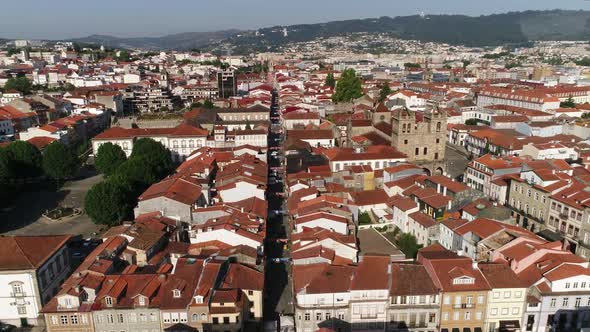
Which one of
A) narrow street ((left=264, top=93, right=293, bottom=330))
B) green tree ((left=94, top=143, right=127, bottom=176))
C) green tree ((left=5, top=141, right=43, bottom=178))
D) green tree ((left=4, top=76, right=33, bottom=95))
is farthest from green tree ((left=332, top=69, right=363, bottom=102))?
green tree ((left=4, top=76, right=33, bottom=95))

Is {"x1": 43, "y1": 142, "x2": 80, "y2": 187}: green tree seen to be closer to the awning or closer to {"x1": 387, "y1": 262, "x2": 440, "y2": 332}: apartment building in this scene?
{"x1": 387, "y1": 262, "x2": 440, "y2": 332}: apartment building

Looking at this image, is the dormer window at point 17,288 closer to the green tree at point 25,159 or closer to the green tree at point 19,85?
the green tree at point 25,159

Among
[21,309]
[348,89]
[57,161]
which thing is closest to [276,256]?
[21,309]

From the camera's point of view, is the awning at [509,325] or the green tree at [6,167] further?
the green tree at [6,167]

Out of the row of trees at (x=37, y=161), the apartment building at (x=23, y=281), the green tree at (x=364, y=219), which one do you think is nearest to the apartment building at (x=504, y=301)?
the green tree at (x=364, y=219)

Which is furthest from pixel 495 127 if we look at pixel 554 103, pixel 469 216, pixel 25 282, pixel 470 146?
pixel 25 282

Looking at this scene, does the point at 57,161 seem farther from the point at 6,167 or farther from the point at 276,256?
the point at 276,256

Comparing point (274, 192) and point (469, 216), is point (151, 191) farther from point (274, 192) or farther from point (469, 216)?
point (469, 216)
